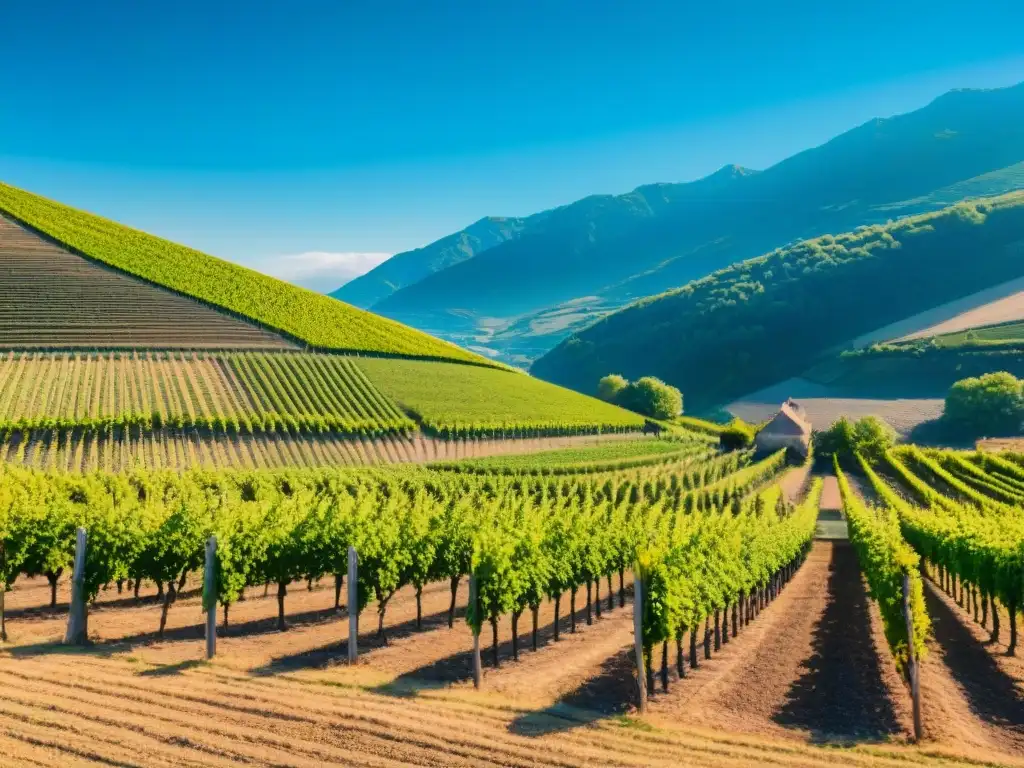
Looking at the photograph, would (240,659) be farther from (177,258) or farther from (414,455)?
(177,258)

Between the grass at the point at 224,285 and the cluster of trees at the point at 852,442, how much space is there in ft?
163

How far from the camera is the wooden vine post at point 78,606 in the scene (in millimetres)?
19812

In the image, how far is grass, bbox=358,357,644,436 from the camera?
274ft

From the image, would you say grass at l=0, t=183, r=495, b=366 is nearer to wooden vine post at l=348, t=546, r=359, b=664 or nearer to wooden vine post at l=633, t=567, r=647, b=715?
wooden vine post at l=348, t=546, r=359, b=664

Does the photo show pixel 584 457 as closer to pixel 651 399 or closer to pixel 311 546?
pixel 311 546

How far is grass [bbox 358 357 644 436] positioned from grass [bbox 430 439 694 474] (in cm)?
557

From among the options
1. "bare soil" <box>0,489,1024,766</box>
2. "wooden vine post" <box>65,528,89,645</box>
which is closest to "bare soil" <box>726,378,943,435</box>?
"bare soil" <box>0,489,1024,766</box>

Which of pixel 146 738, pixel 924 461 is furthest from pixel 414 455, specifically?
pixel 146 738

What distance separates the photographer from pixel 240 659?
19.0 metres

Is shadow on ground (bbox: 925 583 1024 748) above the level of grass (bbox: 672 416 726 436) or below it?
below

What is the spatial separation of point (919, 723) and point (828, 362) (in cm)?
18378

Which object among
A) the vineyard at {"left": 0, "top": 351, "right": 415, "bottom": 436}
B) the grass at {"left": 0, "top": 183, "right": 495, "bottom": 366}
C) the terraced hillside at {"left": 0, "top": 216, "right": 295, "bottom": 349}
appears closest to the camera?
the vineyard at {"left": 0, "top": 351, "right": 415, "bottom": 436}

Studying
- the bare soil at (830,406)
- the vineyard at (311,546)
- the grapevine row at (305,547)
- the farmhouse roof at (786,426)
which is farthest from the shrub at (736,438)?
the grapevine row at (305,547)

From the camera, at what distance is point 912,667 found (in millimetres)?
15883
